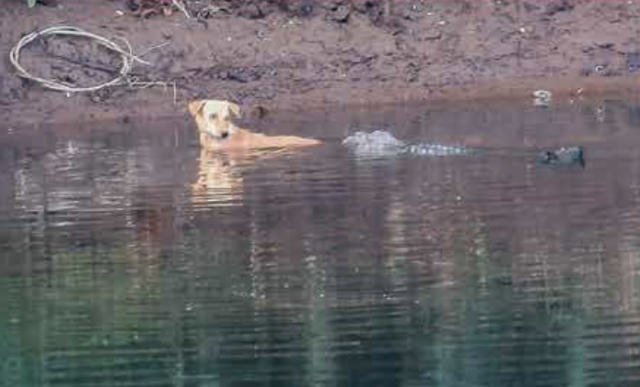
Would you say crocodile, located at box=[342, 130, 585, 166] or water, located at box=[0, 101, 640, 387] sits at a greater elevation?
crocodile, located at box=[342, 130, 585, 166]

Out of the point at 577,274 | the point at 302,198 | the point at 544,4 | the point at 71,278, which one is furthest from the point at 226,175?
the point at 544,4

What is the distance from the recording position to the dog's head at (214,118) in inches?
704

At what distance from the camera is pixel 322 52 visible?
22.1m

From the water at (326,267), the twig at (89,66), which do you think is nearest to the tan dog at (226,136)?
the water at (326,267)

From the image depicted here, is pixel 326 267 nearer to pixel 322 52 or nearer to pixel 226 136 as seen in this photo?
pixel 226 136

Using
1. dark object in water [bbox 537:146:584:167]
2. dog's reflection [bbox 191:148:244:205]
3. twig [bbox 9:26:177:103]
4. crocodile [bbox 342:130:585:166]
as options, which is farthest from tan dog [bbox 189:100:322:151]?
twig [bbox 9:26:177:103]

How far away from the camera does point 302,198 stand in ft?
46.9

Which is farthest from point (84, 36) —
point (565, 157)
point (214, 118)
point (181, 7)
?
point (565, 157)

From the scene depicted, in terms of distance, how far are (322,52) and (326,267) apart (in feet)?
35.8

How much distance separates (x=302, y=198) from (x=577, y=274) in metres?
3.71

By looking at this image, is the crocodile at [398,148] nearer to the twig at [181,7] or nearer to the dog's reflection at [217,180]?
the dog's reflection at [217,180]

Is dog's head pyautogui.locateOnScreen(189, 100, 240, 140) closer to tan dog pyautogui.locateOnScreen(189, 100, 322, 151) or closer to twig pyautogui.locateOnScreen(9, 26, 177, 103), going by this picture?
tan dog pyautogui.locateOnScreen(189, 100, 322, 151)

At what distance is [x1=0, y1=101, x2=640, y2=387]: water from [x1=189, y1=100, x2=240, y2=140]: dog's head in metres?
0.38

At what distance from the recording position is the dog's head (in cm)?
1788
